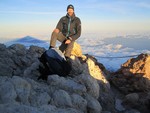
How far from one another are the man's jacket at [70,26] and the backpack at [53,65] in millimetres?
2024

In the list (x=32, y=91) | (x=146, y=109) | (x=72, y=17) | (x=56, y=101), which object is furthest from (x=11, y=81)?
(x=146, y=109)

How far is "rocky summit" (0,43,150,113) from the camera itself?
8812 millimetres

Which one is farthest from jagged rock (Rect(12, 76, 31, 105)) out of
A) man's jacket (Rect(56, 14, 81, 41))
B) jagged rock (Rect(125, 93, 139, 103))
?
jagged rock (Rect(125, 93, 139, 103))

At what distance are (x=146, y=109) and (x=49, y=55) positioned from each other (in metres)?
5.52

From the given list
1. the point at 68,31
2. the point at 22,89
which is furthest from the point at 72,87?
the point at 68,31

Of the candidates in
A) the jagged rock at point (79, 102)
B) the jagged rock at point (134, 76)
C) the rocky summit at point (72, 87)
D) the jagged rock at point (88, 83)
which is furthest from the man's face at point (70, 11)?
the jagged rock at point (134, 76)

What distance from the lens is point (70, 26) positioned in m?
13.9

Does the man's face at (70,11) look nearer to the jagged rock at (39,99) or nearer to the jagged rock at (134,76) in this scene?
the jagged rock at (39,99)

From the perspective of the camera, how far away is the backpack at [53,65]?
1184cm

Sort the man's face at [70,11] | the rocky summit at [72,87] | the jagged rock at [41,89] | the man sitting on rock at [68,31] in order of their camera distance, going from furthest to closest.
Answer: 1. the man sitting on rock at [68,31]
2. the man's face at [70,11]
3. the rocky summit at [72,87]
4. the jagged rock at [41,89]

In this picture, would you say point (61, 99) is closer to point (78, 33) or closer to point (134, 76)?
point (78, 33)

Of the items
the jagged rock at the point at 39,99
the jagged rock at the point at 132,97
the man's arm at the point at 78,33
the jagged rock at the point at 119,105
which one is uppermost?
the man's arm at the point at 78,33

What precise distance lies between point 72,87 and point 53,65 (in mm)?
1368

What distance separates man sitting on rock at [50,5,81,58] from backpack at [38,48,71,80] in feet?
5.13
